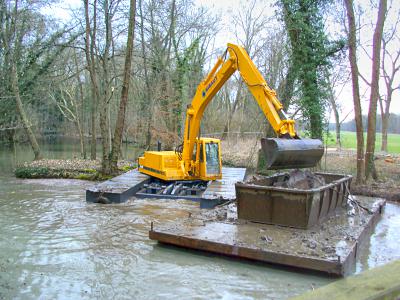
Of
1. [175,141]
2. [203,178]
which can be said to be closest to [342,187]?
[203,178]

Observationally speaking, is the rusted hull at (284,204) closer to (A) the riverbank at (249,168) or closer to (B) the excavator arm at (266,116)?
(B) the excavator arm at (266,116)

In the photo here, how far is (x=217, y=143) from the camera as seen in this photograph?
45.3 ft

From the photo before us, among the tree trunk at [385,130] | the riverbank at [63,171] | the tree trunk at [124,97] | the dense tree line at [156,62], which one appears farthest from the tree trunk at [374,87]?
the tree trunk at [385,130]

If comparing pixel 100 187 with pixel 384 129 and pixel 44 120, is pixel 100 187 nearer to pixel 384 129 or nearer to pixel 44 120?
pixel 384 129

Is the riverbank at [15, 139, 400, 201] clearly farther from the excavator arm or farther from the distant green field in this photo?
the excavator arm

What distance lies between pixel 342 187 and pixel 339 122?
Answer: 85.3ft

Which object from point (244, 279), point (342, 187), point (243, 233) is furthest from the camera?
point (342, 187)

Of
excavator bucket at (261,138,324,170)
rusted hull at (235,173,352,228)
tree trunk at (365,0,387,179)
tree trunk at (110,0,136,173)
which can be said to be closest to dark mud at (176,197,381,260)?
rusted hull at (235,173,352,228)

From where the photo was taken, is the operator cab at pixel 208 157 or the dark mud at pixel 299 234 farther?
the operator cab at pixel 208 157

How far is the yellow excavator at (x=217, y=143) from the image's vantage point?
27.4 ft

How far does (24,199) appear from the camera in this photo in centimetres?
1291

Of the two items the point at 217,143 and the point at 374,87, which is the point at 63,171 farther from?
the point at 374,87

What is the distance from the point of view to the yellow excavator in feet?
27.4

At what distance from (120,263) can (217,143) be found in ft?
23.9
